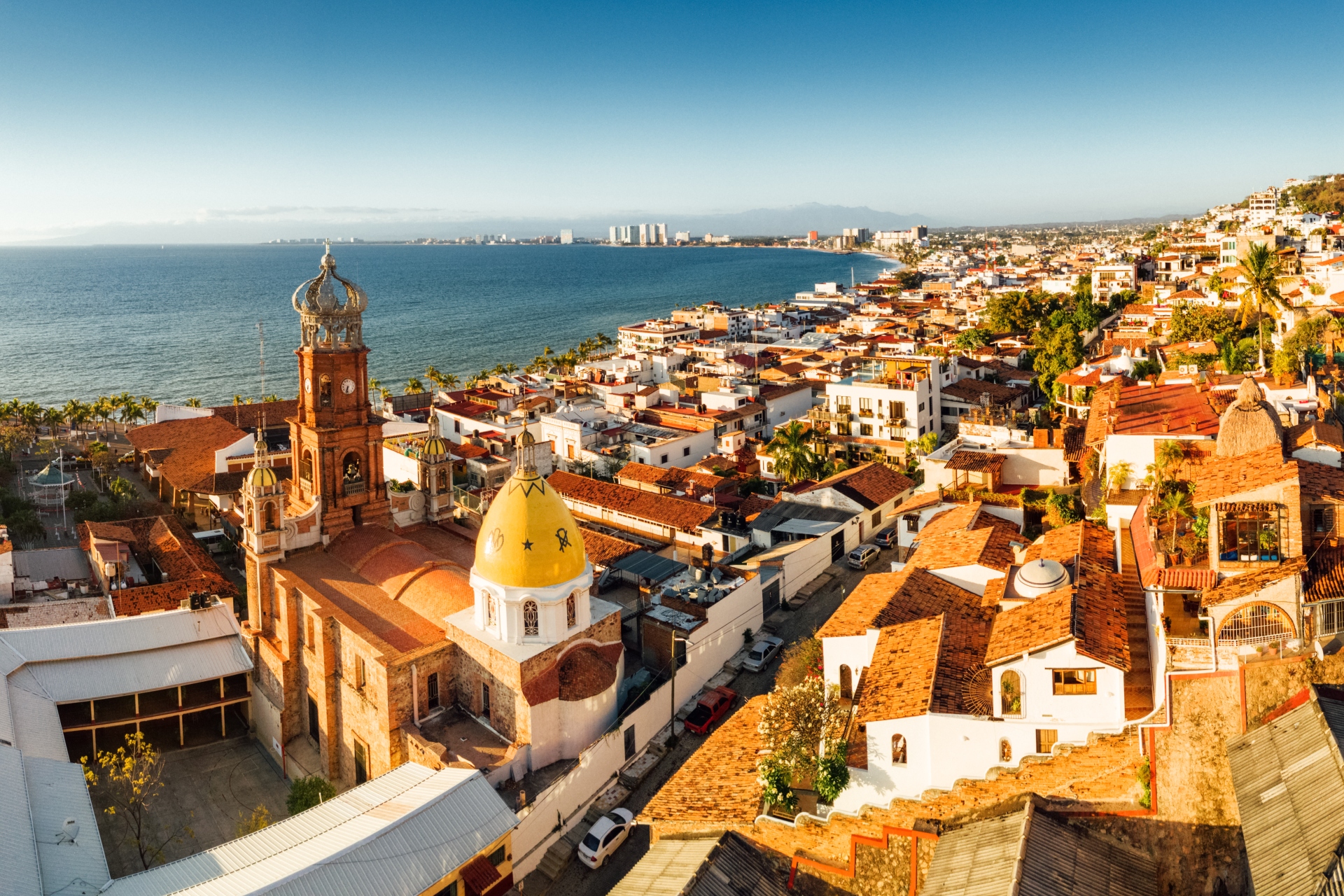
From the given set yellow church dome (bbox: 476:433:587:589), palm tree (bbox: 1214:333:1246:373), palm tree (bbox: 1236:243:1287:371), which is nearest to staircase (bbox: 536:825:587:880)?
yellow church dome (bbox: 476:433:587:589)

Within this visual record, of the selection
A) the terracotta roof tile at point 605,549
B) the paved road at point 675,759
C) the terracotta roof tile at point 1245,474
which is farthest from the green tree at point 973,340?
the terracotta roof tile at point 1245,474

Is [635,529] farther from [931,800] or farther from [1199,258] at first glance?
[1199,258]

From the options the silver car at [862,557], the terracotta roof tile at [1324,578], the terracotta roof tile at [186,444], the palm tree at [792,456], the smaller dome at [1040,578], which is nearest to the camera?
the terracotta roof tile at [1324,578]

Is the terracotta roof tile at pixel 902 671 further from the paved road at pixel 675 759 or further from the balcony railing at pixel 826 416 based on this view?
the balcony railing at pixel 826 416

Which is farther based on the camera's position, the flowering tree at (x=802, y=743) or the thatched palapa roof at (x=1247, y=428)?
the thatched palapa roof at (x=1247, y=428)

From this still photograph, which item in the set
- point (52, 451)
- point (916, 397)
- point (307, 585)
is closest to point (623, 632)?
point (307, 585)

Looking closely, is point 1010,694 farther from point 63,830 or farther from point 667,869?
point 63,830
